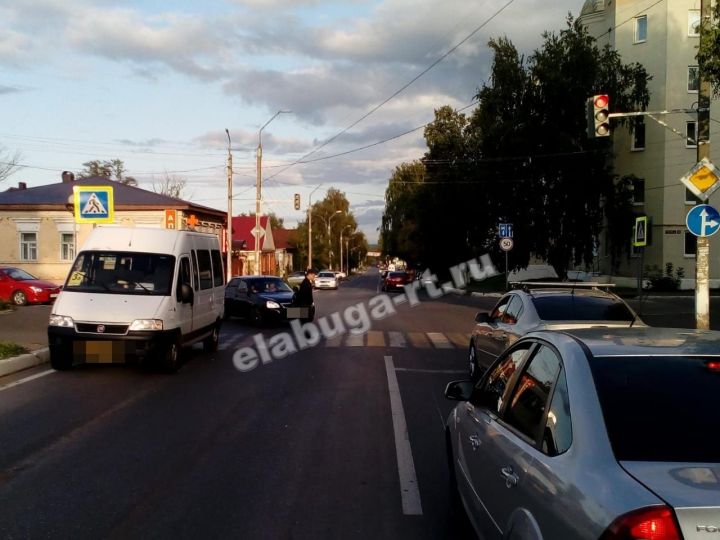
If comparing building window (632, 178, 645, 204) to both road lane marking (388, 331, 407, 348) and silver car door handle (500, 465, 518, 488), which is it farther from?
silver car door handle (500, 465, 518, 488)

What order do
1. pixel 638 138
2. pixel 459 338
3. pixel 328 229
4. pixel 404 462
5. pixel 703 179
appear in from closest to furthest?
pixel 404 462
pixel 703 179
pixel 459 338
pixel 638 138
pixel 328 229

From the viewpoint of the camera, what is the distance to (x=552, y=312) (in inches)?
330

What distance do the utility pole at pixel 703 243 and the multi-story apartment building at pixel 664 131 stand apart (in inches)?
871

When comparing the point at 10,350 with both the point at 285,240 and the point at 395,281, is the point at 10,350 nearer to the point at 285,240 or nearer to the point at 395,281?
the point at 395,281

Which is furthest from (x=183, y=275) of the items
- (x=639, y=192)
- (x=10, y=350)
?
(x=639, y=192)

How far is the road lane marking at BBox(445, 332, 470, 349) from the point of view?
1570 centimetres

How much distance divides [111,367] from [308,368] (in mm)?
3299

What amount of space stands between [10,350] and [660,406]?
11.4 meters

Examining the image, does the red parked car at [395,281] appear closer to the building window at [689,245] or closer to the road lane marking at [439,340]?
the building window at [689,245]

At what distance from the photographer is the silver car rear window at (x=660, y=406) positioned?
258 cm

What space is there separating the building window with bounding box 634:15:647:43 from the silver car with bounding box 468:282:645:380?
31.8 m

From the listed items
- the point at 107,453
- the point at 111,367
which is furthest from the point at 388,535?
the point at 111,367

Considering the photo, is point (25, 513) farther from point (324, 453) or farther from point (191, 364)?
point (191, 364)

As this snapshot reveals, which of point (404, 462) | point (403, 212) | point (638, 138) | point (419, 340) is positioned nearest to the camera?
point (404, 462)
